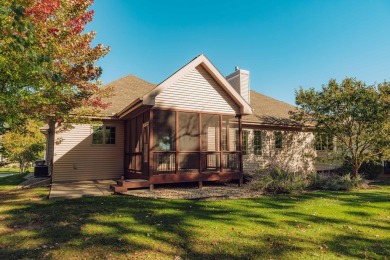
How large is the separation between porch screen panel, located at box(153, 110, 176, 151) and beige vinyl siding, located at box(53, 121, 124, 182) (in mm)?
1997

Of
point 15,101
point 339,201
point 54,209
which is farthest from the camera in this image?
point 339,201

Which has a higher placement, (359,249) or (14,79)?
(14,79)

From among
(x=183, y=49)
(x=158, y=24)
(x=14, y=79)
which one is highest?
(x=158, y=24)

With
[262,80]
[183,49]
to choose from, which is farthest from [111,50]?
[262,80]

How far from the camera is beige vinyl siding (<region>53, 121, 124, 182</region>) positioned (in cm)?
1356

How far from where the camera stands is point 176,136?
1130 cm

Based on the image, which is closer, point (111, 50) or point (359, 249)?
point (359, 249)

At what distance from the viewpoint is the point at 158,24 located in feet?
76.2

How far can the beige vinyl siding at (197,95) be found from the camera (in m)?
11.8

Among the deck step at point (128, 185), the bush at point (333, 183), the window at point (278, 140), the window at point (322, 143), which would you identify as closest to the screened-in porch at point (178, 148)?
the deck step at point (128, 185)

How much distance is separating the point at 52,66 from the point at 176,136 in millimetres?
5417

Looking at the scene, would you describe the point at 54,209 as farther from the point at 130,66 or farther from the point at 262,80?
the point at 262,80

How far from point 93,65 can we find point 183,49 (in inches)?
580

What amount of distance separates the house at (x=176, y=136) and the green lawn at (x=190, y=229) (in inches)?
133
